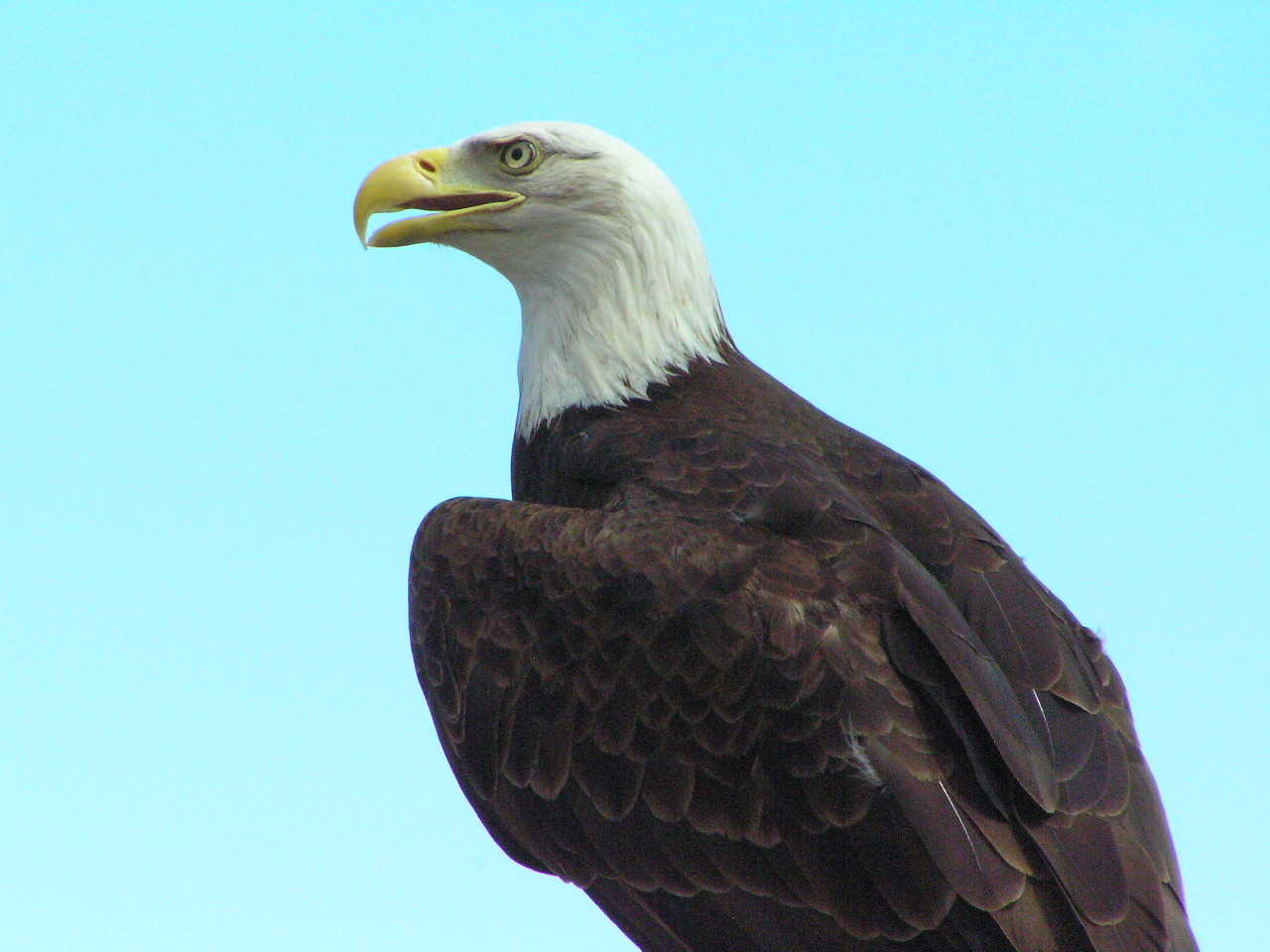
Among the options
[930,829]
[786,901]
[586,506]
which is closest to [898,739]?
[930,829]

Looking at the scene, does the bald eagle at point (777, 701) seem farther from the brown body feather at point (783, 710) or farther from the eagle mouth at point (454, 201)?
the eagle mouth at point (454, 201)

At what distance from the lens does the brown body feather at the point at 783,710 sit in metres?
4.70

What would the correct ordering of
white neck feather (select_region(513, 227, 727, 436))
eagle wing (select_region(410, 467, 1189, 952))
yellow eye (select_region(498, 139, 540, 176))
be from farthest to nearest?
yellow eye (select_region(498, 139, 540, 176))
white neck feather (select_region(513, 227, 727, 436))
eagle wing (select_region(410, 467, 1189, 952))

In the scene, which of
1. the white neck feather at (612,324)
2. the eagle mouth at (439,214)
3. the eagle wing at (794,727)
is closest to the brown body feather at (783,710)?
the eagle wing at (794,727)

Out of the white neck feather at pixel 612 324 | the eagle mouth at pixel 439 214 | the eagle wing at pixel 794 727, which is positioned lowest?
the eagle wing at pixel 794 727

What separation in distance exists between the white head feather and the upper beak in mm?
82

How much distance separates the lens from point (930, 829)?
15.3 ft

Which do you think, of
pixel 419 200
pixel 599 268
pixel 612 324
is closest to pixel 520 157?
pixel 419 200

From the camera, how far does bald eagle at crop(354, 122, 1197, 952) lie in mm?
4699

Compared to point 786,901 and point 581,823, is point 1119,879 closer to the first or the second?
point 786,901

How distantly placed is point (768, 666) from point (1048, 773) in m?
0.99

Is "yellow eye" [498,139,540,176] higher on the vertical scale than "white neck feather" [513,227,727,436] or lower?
higher

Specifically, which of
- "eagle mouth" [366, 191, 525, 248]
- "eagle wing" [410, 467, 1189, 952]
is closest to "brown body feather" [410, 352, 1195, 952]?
"eagle wing" [410, 467, 1189, 952]

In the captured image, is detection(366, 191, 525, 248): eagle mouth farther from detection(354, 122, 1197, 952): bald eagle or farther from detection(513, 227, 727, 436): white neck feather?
detection(354, 122, 1197, 952): bald eagle
